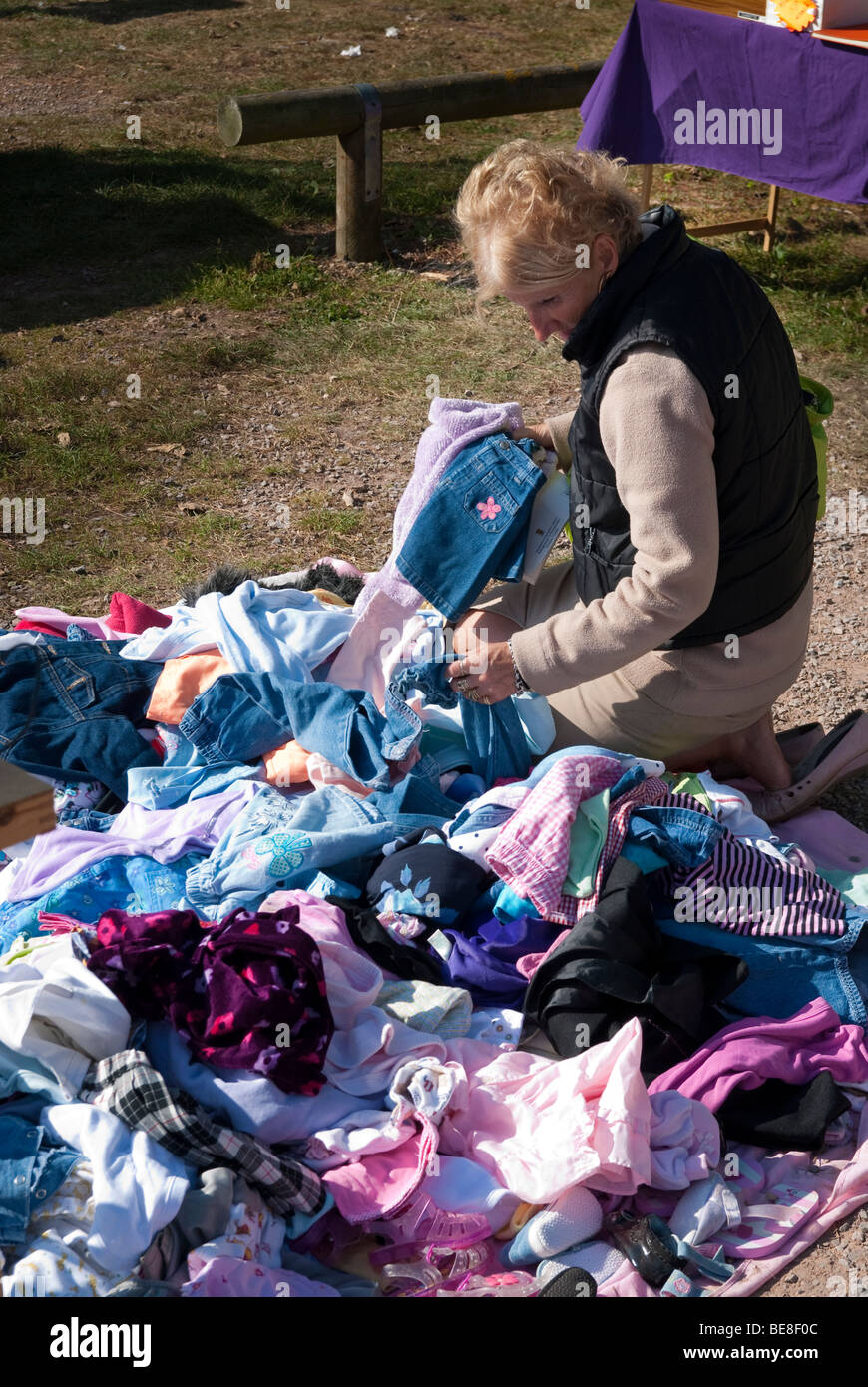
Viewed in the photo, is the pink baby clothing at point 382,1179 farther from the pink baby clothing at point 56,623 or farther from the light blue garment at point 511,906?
the pink baby clothing at point 56,623

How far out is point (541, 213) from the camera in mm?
2707

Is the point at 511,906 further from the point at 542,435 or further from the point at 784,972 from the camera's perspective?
the point at 542,435

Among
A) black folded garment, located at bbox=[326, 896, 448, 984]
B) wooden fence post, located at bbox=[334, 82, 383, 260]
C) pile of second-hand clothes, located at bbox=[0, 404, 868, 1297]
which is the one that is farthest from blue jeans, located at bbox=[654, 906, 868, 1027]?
wooden fence post, located at bbox=[334, 82, 383, 260]

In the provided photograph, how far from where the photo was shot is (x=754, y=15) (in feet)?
19.4

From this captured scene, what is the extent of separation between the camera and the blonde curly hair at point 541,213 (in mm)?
2717

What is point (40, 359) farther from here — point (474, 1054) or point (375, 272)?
point (474, 1054)

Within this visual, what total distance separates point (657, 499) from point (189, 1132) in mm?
1527

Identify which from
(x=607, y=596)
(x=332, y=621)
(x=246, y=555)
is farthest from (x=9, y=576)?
(x=607, y=596)

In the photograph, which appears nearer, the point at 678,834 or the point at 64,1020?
the point at 64,1020

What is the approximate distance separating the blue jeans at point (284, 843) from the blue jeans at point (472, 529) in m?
0.54

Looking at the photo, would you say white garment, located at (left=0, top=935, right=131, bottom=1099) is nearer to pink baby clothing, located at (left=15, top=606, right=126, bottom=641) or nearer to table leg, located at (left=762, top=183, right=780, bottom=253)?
pink baby clothing, located at (left=15, top=606, right=126, bottom=641)

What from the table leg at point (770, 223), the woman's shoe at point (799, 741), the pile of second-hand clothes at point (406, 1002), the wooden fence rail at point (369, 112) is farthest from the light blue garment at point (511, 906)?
the table leg at point (770, 223)

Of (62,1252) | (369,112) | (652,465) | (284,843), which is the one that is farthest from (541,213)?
(369,112)

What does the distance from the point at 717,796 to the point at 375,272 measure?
4.58 meters
